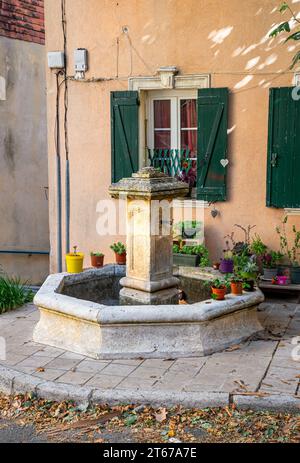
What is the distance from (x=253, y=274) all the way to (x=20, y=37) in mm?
6833

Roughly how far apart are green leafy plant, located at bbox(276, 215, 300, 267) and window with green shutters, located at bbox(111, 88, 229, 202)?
944 mm

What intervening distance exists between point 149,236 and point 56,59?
441 centimetres

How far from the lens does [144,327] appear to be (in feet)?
19.0

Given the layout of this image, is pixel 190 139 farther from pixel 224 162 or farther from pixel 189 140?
pixel 224 162

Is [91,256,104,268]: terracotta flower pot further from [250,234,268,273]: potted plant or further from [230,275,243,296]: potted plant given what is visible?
[250,234,268,273]: potted plant

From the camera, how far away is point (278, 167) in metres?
8.09

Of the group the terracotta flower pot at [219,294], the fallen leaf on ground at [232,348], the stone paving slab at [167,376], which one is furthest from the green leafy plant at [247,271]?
the fallen leaf on ground at [232,348]

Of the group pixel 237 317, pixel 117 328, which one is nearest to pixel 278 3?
pixel 237 317

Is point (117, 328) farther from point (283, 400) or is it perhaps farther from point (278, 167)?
point (278, 167)

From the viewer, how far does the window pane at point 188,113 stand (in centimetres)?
883

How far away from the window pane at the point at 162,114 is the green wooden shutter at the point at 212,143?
67 centimetres

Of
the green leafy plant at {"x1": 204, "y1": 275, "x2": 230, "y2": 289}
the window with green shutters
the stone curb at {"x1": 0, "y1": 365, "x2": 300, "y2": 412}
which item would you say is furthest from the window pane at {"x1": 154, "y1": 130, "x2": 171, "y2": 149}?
the stone curb at {"x1": 0, "y1": 365, "x2": 300, "y2": 412}

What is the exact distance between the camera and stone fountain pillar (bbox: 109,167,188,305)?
6.19 meters

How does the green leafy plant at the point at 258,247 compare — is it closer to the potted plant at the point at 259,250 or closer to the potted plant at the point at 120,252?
the potted plant at the point at 259,250
